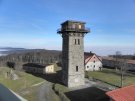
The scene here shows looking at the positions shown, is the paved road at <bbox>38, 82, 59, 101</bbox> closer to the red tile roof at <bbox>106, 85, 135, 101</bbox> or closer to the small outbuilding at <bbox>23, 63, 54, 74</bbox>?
the red tile roof at <bbox>106, 85, 135, 101</bbox>

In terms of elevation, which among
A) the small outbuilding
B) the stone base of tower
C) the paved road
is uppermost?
the small outbuilding

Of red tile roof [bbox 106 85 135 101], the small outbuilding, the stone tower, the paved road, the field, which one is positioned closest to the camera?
red tile roof [bbox 106 85 135 101]

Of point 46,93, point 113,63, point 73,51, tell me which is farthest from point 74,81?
point 113,63

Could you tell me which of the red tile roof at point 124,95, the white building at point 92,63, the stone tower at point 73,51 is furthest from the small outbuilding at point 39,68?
the red tile roof at point 124,95

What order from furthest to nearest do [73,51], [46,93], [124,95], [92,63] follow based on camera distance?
1. [92,63]
2. [73,51]
3. [46,93]
4. [124,95]

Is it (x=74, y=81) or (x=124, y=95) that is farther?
(x=74, y=81)

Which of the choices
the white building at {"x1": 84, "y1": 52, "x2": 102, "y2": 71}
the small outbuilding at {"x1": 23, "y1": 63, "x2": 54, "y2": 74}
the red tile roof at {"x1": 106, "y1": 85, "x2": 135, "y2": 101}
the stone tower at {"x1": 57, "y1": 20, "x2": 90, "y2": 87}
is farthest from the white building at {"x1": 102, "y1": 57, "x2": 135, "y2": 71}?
the red tile roof at {"x1": 106, "y1": 85, "x2": 135, "y2": 101}

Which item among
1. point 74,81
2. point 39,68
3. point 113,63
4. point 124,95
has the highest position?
point 113,63

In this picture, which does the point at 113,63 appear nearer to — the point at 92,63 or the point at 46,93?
the point at 92,63

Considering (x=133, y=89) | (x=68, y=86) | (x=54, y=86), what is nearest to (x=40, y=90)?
(x=54, y=86)
